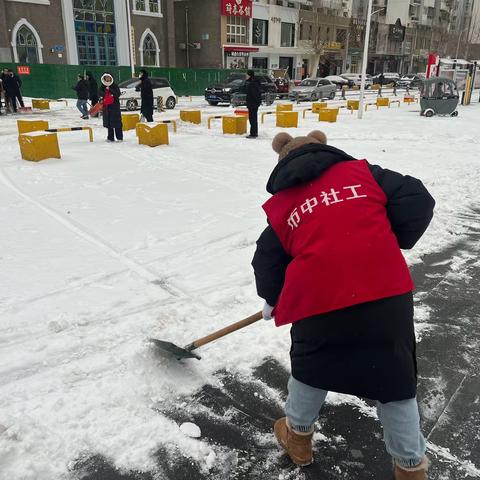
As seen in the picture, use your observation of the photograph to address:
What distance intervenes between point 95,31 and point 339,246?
36.5m

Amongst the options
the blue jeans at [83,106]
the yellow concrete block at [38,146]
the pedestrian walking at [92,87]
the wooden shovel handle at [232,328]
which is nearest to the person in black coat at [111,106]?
the yellow concrete block at [38,146]

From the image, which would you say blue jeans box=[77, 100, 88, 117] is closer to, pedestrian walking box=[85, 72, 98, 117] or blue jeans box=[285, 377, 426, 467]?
pedestrian walking box=[85, 72, 98, 117]

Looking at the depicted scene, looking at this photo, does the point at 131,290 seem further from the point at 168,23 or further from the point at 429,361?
the point at 168,23

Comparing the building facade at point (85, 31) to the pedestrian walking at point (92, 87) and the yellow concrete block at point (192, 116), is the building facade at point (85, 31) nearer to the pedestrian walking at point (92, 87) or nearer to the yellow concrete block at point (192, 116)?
the pedestrian walking at point (92, 87)

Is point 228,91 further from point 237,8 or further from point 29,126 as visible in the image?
point 237,8

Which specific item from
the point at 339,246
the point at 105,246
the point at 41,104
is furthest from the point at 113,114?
the point at 41,104

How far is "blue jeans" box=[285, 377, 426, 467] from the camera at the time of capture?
6.28ft

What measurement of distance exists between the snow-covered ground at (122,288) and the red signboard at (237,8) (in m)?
38.6

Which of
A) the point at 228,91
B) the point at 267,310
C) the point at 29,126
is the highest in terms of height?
the point at 267,310

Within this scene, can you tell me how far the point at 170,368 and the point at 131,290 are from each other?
1.28 meters

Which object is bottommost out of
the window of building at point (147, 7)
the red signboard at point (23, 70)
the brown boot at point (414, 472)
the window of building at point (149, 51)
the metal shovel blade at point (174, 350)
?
the metal shovel blade at point (174, 350)

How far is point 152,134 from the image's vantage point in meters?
11.2

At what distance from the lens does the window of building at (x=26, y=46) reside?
29.2 m

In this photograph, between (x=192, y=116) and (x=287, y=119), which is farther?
(x=192, y=116)
